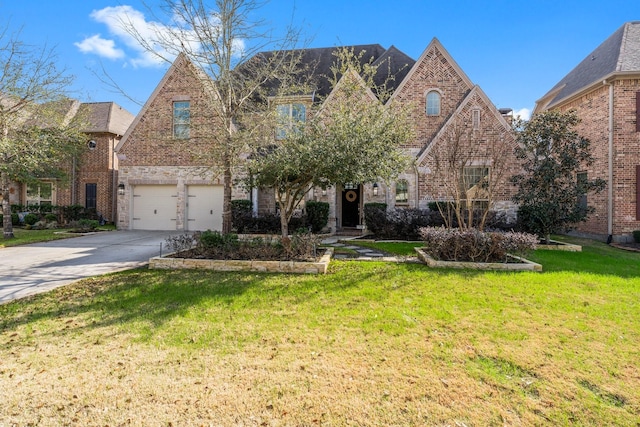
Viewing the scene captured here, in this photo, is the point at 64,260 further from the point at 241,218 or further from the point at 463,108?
the point at 463,108

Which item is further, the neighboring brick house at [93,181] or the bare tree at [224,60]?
the neighboring brick house at [93,181]

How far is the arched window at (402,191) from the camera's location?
14.0 m

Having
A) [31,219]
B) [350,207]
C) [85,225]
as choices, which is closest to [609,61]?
[350,207]

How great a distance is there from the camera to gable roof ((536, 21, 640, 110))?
41.5 ft

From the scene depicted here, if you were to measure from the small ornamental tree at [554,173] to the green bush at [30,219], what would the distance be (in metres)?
21.8

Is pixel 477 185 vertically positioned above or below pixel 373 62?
below

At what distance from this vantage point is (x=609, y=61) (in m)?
13.6

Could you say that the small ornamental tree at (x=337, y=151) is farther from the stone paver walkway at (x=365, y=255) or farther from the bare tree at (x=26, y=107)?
the bare tree at (x=26, y=107)

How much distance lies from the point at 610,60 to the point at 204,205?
18.3 m

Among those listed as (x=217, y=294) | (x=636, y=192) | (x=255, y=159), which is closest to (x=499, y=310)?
(x=217, y=294)

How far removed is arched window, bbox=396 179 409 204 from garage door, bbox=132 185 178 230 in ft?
33.2

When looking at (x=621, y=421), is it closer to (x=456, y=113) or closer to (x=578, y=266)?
(x=578, y=266)

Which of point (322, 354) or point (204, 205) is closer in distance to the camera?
point (322, 354)

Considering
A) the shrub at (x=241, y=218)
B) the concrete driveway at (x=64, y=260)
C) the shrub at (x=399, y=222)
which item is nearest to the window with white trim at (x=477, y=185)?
the shrub at (x=399, y=222)
